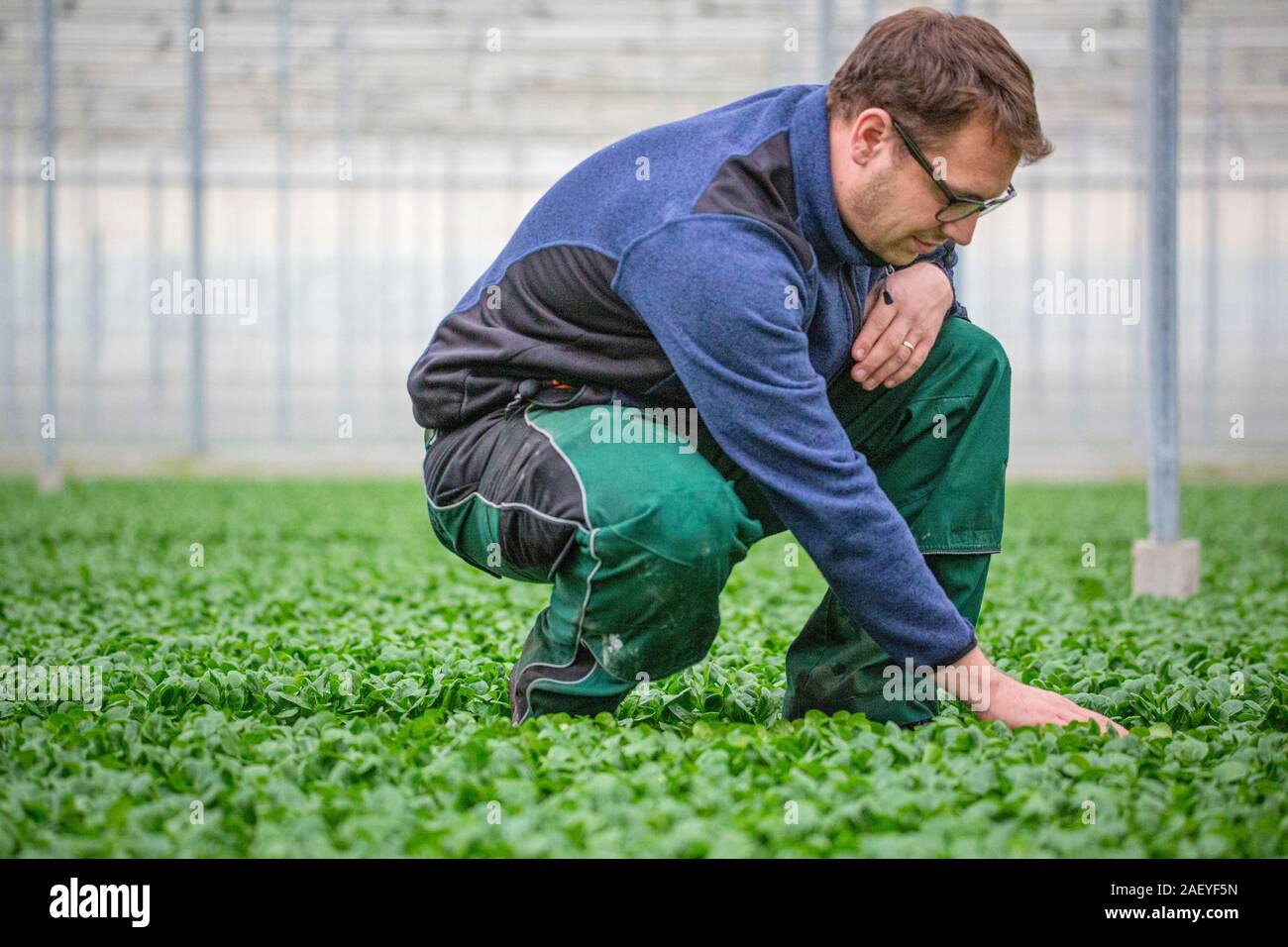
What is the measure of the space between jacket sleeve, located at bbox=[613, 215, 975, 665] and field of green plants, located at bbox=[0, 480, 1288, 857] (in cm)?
30

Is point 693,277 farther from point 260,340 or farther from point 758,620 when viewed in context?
point 260,340

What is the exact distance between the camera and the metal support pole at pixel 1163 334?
194 inches

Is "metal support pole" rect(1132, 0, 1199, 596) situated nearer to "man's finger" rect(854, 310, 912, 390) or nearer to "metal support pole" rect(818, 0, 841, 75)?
"man's finger" rect(854, 310, 912, 390)

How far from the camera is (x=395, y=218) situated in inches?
A: 695

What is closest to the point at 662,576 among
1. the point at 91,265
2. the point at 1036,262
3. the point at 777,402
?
the point at 777,402

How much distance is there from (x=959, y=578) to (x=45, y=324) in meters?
8.51

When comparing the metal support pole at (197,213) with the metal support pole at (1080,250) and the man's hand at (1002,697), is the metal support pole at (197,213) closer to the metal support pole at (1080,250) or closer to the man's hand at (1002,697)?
the man's hand at (1002,697)

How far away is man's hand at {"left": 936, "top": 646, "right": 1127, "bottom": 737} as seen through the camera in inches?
86.5

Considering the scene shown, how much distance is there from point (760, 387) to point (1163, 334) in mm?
3389

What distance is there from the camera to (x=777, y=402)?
81.7 inches

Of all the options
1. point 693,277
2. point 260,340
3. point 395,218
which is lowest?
point 693,277

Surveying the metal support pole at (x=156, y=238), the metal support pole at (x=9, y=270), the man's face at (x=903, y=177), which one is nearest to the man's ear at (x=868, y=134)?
the man's face at (x=903, y=177)

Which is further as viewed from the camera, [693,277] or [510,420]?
[510,420]

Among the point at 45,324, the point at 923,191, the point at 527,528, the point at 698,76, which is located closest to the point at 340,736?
the point at 527,528
